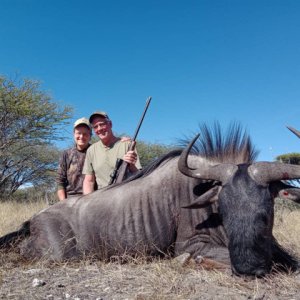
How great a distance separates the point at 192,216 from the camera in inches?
148

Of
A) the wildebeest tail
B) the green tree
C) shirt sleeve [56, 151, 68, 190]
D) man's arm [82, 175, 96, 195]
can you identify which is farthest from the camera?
the green tree

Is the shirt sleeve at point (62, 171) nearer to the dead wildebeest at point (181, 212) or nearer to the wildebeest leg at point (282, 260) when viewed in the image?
the dead wildebeest at point (181, 212)

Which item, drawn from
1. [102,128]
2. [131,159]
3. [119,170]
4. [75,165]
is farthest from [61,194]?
[131,159]

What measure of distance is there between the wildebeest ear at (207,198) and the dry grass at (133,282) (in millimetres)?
491

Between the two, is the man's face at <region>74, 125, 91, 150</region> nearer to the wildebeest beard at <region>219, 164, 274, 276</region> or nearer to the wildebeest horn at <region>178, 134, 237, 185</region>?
the wildebeest horn at <region>178, 134, 237, 185</region>

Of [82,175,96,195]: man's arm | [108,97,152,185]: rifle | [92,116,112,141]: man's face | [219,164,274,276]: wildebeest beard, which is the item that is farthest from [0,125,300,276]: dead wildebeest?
[92,116,112,141]: man's face

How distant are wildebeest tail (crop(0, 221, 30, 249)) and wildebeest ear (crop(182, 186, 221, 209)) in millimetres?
1825

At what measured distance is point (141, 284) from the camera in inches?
114

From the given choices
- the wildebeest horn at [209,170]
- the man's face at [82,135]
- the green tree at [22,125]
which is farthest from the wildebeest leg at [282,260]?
the green tree at [22,125]

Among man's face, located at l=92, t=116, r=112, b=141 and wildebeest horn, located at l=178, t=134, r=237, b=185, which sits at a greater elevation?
man's face, located at l=92, t=116, r=112, b=141

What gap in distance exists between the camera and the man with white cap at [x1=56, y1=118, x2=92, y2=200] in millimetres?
5753

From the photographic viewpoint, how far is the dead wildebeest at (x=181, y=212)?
10.2 ft

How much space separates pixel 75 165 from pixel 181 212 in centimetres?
240

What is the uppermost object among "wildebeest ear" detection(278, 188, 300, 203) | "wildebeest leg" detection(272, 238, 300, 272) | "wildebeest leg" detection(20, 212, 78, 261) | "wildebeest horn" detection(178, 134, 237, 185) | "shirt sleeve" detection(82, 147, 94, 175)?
"shirt sleeve" detection(82, 147, 94, 175)
